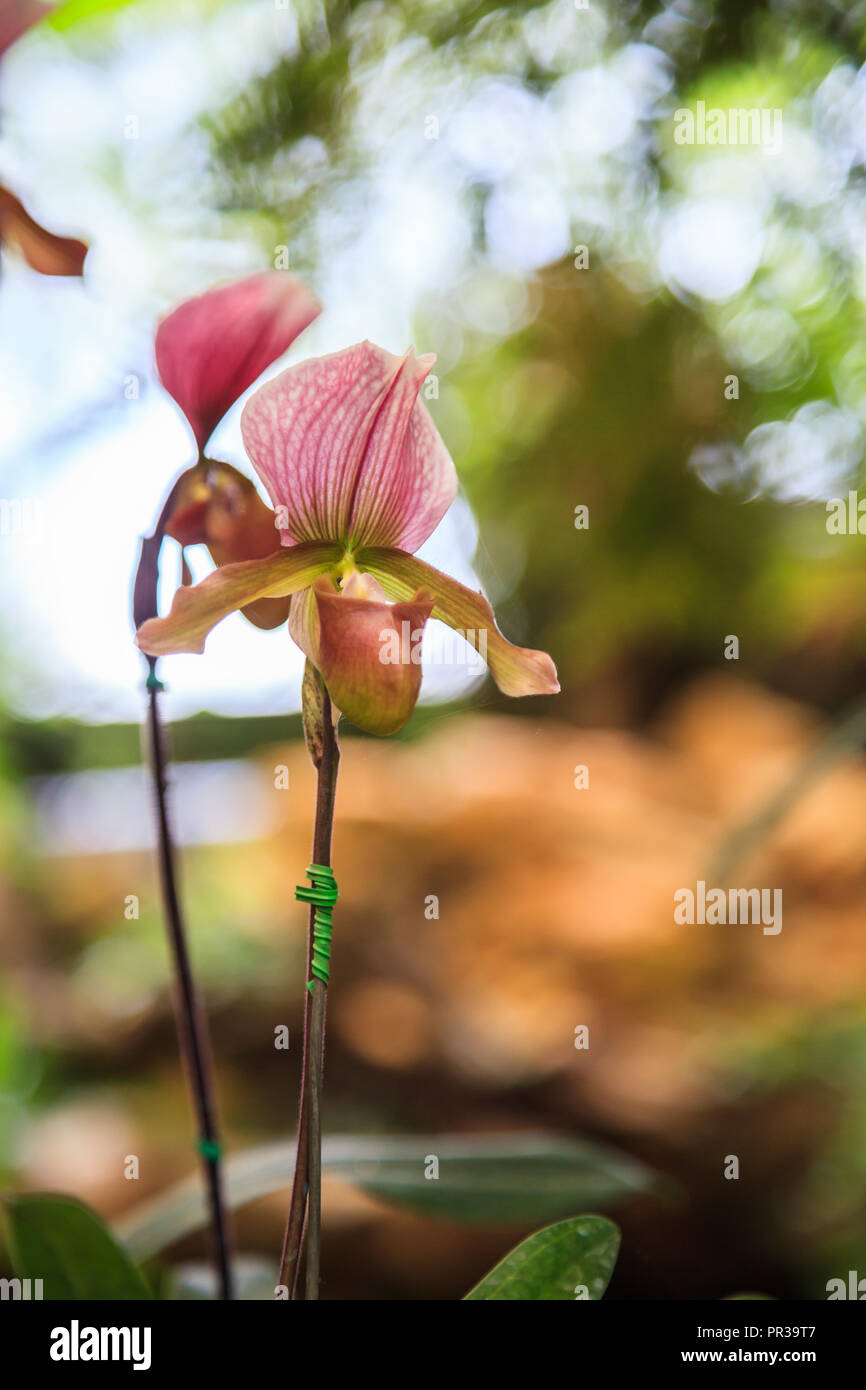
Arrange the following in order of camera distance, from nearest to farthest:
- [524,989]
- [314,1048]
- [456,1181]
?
[314,1048] < [456,1181] < [524,989]

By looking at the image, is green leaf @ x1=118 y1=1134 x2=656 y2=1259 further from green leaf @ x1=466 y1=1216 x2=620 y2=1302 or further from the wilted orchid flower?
the wilted orchid flower

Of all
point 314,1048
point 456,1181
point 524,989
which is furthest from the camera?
point 524,989

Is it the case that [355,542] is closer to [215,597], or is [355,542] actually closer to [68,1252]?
[215,597]

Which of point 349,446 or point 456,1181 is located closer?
point 349,446

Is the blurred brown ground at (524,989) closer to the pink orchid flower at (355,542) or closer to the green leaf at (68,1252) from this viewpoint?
the green leaf at (68,1252)

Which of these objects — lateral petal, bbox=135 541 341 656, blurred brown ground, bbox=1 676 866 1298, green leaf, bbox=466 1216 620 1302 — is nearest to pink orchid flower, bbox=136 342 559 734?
lateral petal, bbox=135 541 341 656

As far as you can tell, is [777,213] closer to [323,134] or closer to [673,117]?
[673,117]

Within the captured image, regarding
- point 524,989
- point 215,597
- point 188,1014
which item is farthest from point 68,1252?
point 524,989
